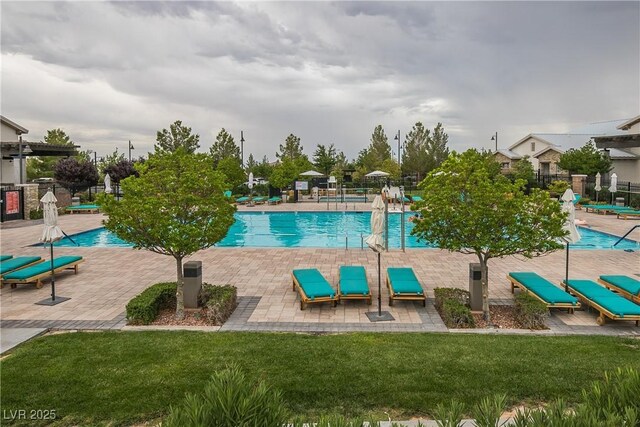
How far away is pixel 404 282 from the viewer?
10.8 metres

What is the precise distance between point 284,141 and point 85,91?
45730 mm

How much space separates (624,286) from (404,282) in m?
5.27

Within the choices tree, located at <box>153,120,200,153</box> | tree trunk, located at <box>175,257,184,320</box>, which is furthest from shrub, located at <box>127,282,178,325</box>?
tree, located at <box>153,120,200,153</box>

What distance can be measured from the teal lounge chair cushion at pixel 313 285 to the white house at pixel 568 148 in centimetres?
3443

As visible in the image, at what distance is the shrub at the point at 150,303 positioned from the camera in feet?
29.8

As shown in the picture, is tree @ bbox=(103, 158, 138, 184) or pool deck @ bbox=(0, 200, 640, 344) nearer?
pool deck @ bbox=(0, 200, 640, 344)

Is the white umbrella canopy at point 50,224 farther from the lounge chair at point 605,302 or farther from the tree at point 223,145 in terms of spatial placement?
the tree at point 223,145

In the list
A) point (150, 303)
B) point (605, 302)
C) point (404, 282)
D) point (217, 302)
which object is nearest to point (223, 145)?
point (404, 282)

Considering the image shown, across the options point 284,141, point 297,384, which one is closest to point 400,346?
point 297,384

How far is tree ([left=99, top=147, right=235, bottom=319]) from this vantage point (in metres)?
9.09

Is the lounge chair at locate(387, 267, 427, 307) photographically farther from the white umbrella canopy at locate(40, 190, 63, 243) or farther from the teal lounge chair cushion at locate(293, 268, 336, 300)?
the white umbrella canopy at locate(40, 190, 63, 243)

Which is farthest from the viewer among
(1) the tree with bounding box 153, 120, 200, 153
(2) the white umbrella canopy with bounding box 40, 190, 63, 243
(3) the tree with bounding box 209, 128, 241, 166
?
(3) the tree with bounding box 209, 128, 241, 166

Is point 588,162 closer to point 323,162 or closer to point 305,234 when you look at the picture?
point 305,234

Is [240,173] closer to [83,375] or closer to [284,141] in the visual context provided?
[284,141]
